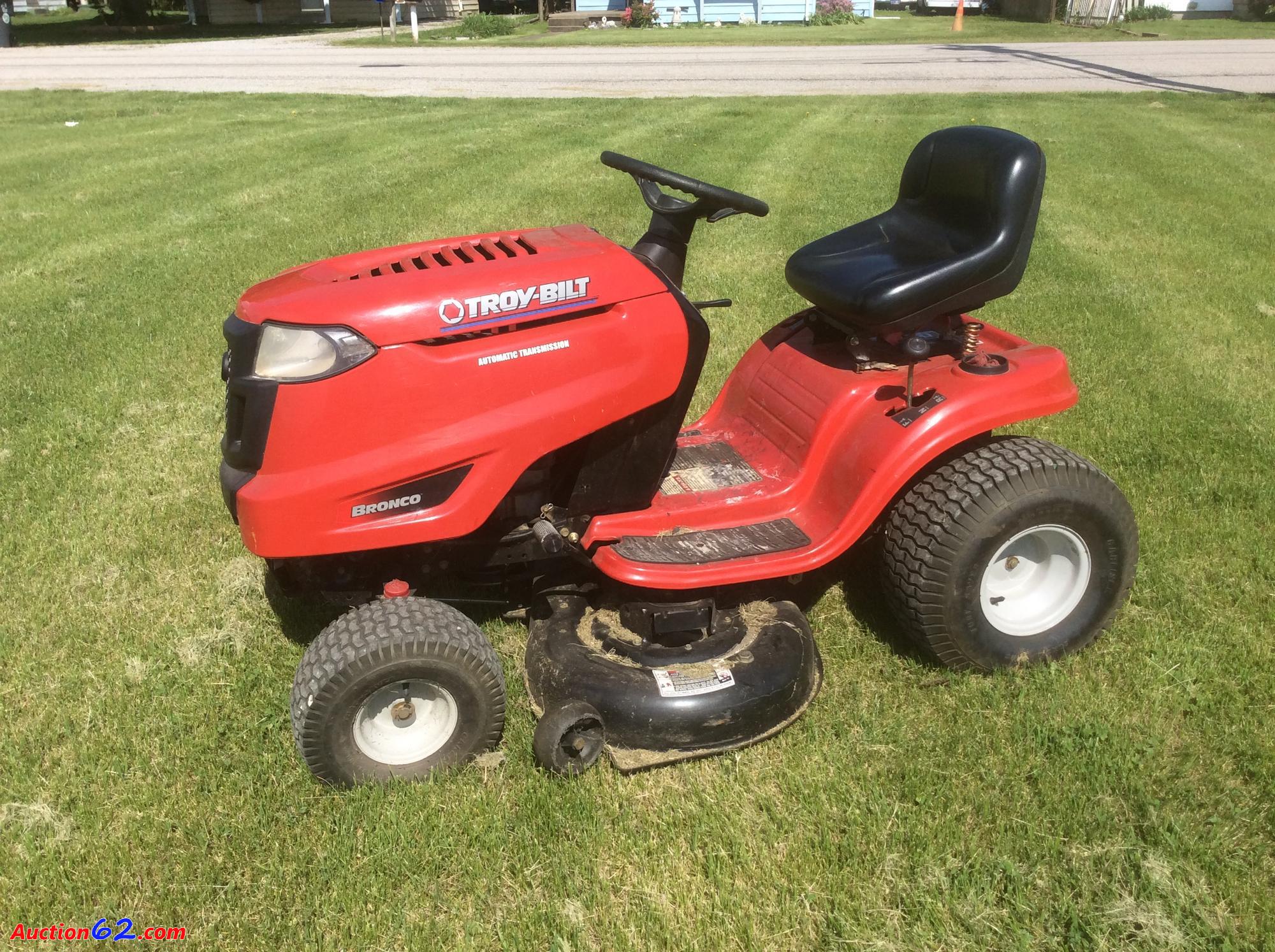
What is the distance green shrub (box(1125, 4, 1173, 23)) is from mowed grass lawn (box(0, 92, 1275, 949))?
952 inches

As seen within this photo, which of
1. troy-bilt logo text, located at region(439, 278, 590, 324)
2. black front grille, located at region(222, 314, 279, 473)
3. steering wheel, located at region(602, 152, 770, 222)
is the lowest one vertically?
black front grille, located at region(222, 314, 279, 473)

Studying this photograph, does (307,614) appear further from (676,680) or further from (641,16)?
(641,16)

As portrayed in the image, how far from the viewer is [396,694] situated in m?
2.47

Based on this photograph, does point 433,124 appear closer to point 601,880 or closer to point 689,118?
point 689,118

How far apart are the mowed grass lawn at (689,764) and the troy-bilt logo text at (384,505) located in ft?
0.86

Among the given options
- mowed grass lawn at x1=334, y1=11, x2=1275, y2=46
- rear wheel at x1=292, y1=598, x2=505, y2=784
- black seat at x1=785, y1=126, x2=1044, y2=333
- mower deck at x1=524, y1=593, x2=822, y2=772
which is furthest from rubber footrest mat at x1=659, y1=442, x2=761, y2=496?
mowed grass lawn at x1=334, y1=11, x2=1275, y2=46

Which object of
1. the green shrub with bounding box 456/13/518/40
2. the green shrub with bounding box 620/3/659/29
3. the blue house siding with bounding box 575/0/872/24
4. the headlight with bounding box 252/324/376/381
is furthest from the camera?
the blue house siding with bounding box 575/0/872/24

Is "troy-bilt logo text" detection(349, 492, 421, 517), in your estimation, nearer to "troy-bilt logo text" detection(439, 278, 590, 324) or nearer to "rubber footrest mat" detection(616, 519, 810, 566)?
"troy-bilt logo text" detection(439, 278, 590, 324)

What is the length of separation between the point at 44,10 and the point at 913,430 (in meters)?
44.0

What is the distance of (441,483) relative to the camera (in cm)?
239

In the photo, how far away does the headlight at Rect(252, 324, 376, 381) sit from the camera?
89.0 inches

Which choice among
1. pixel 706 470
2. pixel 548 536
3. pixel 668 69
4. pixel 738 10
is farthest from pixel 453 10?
pixel 548 536

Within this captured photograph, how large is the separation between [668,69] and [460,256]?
14573mm

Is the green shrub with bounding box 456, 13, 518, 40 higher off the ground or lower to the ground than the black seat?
higher
